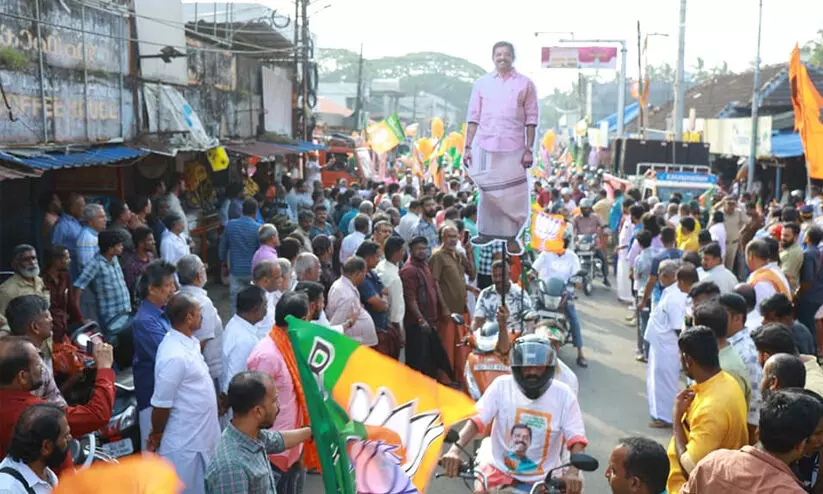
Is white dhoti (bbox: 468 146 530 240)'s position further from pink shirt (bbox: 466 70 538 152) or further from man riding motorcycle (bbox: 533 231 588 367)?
man riding motorcycle (bbox: 533 231 588 367)

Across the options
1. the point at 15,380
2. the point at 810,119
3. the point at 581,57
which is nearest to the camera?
the point at 15,380

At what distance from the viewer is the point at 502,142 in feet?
24.6

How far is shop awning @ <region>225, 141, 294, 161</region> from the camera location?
597 inches

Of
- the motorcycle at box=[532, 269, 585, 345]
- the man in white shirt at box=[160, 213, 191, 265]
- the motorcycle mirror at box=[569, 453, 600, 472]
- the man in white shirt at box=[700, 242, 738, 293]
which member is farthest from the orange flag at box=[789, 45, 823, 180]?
the motorcycle mirror at box=[569, 453, 600, 472]

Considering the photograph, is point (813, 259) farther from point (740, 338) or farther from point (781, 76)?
point (781, 76)

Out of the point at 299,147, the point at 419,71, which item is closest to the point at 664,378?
the point at 299,147

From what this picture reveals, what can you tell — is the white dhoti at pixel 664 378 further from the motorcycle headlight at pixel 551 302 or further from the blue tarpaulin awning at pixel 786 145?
the blue tarpaulin awning at pixel 786 145

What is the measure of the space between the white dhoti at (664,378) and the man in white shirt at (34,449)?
20.4 feet

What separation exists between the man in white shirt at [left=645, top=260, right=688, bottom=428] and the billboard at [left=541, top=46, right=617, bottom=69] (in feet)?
141

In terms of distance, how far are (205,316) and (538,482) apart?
3.01m

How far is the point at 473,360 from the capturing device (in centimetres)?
662

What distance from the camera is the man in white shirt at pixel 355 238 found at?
1039 cm

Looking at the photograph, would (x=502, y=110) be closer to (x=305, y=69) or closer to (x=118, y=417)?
(x=118, y=417)

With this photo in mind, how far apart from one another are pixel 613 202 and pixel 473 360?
40.3 feet
